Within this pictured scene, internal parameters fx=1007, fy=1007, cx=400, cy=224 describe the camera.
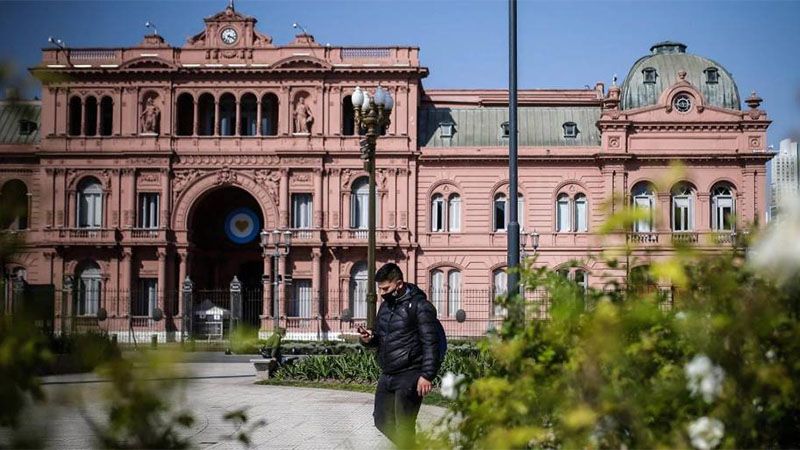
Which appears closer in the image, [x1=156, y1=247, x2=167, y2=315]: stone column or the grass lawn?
the grass lawn

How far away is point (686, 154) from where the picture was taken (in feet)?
155

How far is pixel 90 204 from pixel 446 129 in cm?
1759

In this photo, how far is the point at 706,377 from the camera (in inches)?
163

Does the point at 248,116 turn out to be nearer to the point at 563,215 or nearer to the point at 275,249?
the point at 275,249

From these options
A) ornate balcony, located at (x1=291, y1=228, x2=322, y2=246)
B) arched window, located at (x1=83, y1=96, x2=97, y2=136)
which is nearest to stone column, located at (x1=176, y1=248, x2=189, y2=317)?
ornate balcony, located at (x1=291, y1=228, x2=322, y2=246)

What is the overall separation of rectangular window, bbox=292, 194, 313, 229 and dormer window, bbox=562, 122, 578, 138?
13.0 m

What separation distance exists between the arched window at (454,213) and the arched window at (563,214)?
476 cm

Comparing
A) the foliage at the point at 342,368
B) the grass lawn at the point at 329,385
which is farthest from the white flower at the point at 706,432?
the foliage at the point at 342,368

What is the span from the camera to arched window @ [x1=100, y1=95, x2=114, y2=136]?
48.7 m

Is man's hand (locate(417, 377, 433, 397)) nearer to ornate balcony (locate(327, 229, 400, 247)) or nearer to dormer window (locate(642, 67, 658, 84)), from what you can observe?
ornate balcony (locate(327, 229, 400, 247))

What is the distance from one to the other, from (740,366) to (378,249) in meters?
43.0

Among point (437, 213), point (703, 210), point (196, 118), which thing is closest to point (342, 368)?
point (437, 213)

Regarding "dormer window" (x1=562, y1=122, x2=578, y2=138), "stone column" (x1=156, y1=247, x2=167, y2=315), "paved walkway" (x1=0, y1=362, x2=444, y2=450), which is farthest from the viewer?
"dormer window" (x1=562, y1=122, x2=578, y2=138)

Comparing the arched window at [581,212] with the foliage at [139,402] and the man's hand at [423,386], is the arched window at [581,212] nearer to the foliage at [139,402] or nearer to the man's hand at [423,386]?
the man's hand at [423,386]
